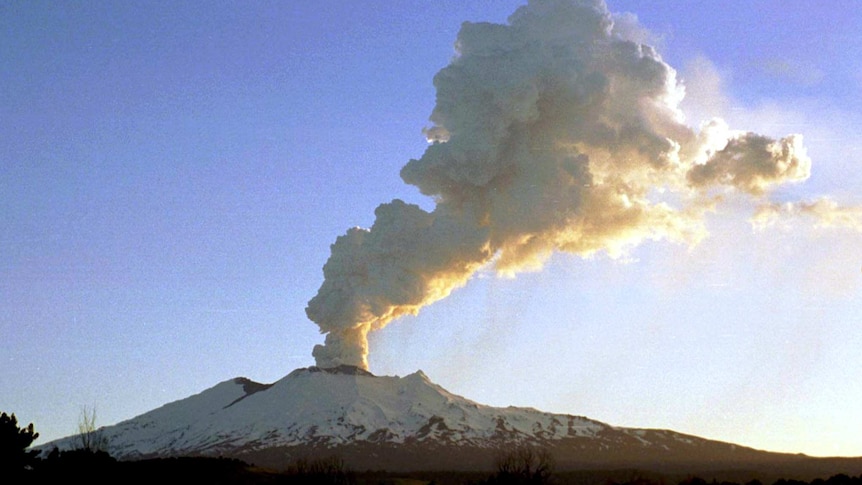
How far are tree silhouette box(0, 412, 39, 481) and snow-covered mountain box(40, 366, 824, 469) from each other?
5898cm

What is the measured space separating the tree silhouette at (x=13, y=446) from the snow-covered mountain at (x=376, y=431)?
194 feet

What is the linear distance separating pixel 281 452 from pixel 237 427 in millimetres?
16068

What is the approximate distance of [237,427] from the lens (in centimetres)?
13050

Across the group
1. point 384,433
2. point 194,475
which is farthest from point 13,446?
point 384,433

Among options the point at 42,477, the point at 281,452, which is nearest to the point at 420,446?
the point at 281,452

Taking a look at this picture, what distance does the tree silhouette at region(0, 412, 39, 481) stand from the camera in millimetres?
48969

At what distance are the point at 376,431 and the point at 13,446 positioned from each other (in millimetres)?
78800

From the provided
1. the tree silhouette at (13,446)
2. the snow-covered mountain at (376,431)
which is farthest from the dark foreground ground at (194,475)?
the snow-covered mountain at (376,431)

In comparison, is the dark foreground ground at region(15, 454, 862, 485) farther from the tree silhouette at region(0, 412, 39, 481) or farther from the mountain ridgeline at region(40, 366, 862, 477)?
the mountain ridgeline at region(40, 366, 862, 477)

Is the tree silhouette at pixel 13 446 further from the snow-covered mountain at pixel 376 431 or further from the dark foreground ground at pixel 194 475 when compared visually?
the snow-covered mountain at pixel 376 431

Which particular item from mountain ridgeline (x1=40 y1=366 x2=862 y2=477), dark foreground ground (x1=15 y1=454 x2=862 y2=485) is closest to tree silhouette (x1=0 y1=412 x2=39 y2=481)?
dark foreground ground (x1=15 y1=454 x2=862 y2=485)

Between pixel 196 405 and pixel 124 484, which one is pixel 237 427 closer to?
pixel 196 405

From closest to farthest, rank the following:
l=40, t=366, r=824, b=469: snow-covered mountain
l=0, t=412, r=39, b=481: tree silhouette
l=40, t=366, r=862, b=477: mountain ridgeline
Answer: l=0, t=412, r=39, b=481: tree silhouette, l=40, t=366, r=862, b=477: mountain ridgeline, l=40, t=366, r=824, b=469: snow-covered mountain

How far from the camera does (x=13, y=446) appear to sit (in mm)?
49688
